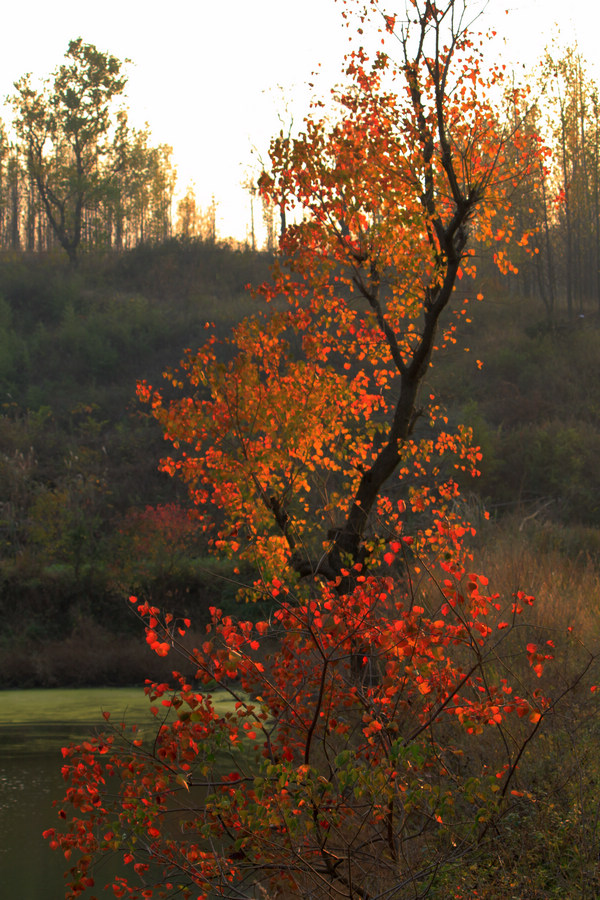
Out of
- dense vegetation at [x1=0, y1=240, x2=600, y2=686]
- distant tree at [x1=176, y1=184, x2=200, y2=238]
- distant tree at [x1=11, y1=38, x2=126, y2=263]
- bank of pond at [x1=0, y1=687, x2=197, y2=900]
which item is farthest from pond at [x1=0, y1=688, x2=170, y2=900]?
distant tree at [x1=176, y1=184, x2=200, y2=238]

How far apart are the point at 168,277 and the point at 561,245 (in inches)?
698

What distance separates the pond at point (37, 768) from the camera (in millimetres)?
8250

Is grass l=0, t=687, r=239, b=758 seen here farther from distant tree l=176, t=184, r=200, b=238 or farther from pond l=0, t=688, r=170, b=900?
distant tree l=176, t=184, r=200, b=238

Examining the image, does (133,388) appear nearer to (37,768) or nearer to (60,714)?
(60,714)

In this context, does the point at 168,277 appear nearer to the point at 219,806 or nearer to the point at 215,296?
the point at 215,296

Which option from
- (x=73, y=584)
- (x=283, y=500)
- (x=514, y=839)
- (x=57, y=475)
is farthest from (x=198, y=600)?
(x=514, y=839)

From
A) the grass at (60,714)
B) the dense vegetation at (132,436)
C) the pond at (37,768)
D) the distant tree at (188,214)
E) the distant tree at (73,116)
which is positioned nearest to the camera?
the pond at (37,768)

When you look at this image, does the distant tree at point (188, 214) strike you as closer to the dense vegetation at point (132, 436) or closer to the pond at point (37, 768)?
the dense vegetation at point (132, 436)

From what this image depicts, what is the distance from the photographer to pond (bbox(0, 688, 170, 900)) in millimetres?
8250

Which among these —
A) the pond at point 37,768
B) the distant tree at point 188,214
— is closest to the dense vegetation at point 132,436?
the pond at point 37,768

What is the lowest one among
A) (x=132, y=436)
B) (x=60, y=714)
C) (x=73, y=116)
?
(x=60, y=714)

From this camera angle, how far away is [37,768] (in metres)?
11.9

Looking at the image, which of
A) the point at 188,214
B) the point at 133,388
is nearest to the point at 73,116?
the point at 133,388

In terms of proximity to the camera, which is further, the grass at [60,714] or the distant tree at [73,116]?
the distant tree at [73,116]
